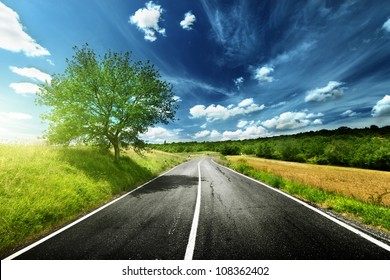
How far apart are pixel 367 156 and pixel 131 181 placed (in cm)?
6762

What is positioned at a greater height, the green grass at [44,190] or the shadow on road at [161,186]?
the green grass at [44,190]

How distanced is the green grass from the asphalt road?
0.94m

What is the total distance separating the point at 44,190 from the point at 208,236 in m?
6.42

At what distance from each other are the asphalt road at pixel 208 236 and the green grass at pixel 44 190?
0.94m

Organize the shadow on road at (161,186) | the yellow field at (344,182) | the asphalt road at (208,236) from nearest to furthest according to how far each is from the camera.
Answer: the asphalt road at (208,236) → the yellow field at (344,182) → the shadow on road at (161,186)

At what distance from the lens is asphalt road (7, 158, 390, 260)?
4.09 metres

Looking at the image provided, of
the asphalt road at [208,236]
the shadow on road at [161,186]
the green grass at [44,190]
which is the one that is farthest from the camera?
the shadow on road at [161,186]

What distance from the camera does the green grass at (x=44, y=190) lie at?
5.61 meters

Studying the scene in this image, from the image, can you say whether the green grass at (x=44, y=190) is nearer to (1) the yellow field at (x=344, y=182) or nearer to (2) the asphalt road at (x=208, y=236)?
(2) the asphalt road at (x=208, y=236)

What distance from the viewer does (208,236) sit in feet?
16.2

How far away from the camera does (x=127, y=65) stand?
16094 mm

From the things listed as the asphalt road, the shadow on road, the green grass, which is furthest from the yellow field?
the green grass

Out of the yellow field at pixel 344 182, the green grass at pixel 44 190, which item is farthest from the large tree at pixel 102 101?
the yellow field at pixel 344 182
